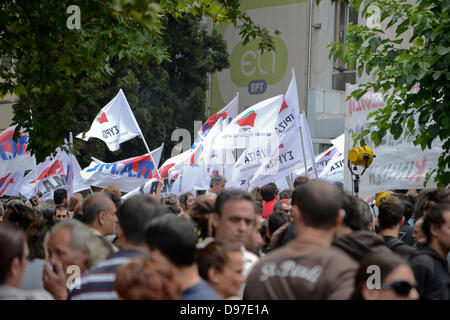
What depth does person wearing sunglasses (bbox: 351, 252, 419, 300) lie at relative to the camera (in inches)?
144

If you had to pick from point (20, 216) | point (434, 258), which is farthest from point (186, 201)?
point (434, 258)

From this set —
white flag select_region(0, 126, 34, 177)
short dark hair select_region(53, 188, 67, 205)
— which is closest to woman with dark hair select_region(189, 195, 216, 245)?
short dark hair select_region(53, 188, 67, 205)

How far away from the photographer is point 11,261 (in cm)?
357

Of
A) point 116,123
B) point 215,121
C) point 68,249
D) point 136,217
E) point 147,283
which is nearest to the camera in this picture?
point 147,283

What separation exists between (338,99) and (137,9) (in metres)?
29.5

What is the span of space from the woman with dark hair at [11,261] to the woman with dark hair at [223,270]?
96cm

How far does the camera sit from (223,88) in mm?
37062

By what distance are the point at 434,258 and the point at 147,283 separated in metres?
2.42

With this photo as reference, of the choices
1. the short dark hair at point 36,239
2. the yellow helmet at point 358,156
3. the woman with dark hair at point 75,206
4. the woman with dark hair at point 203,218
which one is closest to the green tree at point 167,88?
the woman with dark hair at point 75,206

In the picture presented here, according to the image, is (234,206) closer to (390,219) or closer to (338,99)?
(390,219)

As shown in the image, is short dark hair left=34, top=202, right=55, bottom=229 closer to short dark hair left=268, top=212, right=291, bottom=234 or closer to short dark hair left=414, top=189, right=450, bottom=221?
short dark hair left=268, top=212, right=291, bottom=234

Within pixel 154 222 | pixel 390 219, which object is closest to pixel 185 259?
pixel 154 222

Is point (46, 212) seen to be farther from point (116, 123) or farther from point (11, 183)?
point (11, 183)

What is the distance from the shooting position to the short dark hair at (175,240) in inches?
145
